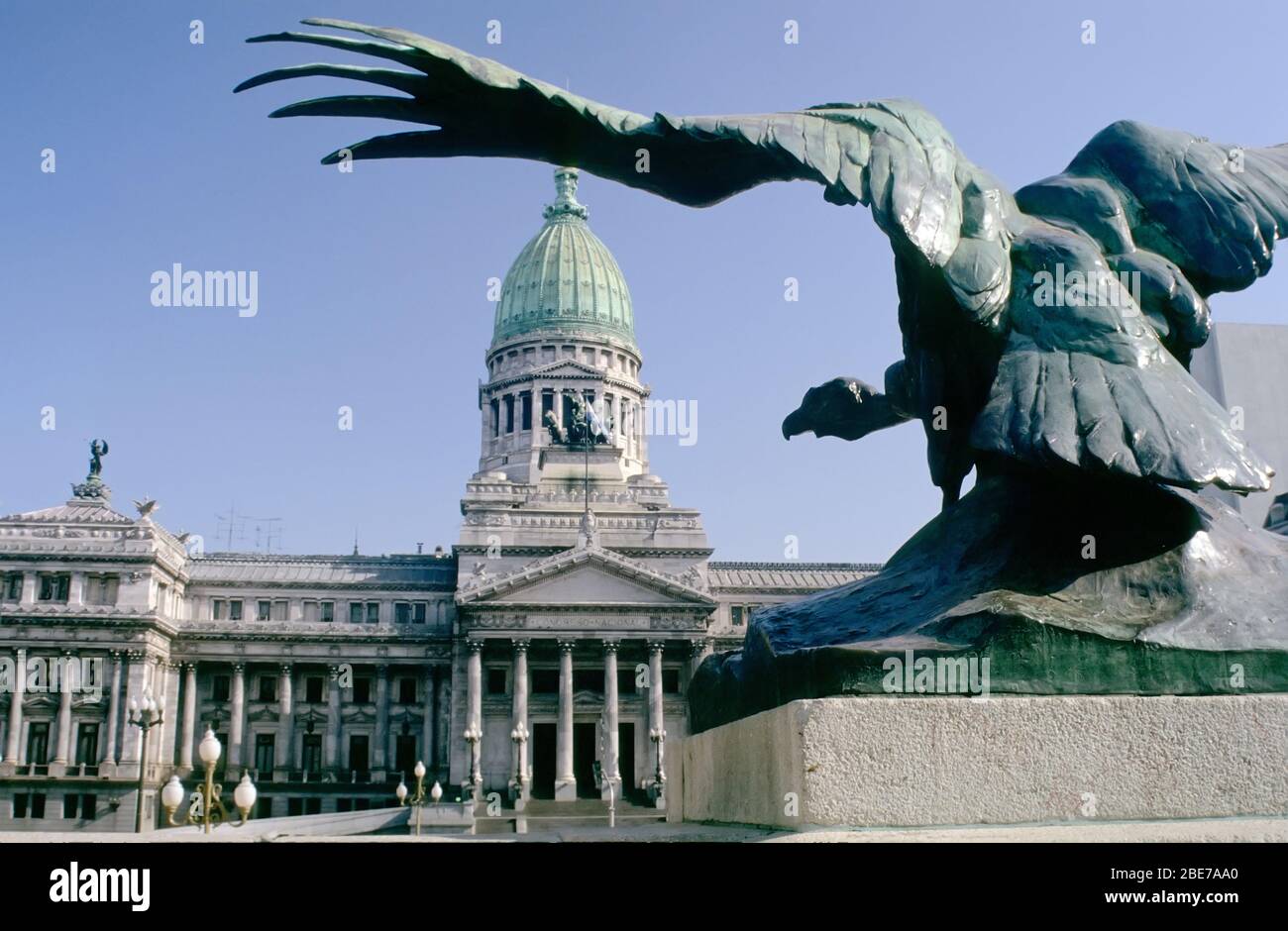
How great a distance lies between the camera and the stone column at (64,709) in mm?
63969

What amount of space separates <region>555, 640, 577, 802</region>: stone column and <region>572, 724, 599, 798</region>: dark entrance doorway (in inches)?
32.7

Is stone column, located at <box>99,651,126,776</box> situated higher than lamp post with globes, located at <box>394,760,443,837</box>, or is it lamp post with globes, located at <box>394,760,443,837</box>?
stone column, located at <box>99,651,126,776</box>

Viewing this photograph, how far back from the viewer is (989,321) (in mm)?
7594

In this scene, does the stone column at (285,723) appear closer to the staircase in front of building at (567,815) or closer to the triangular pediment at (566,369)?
the staircase in front of building at (567,815)

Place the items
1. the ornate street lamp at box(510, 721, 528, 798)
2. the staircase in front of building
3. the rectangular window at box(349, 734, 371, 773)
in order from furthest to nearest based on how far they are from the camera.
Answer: the rectangular window at box(349, 734, 371, 773) < the ornate street lamp at box(510, 721, 528, 798) < the staircase in front of building

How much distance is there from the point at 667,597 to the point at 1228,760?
62.0 m

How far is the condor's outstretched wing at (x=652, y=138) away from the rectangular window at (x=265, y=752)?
67.5 metres

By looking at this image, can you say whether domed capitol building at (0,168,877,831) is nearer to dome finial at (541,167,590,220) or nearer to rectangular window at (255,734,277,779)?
rectangular window at (255,734,277,779)

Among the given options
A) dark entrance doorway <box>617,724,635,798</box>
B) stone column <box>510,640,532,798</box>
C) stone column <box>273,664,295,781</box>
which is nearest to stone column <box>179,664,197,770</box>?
stone column <box>273,664,295,781</box>

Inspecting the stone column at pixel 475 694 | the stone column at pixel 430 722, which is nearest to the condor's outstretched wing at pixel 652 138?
the stone column at pixel 475 694

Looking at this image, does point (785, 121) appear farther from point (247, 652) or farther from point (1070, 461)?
point (247, 652)

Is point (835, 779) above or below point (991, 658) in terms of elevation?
below

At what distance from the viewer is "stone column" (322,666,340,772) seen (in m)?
70.5

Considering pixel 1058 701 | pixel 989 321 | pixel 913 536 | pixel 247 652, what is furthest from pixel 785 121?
pixel 247 652
